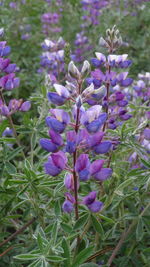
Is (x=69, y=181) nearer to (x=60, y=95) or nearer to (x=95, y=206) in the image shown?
(x=95, y=206)

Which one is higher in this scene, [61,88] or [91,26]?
[61,88]

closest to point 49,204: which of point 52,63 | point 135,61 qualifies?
point 52,63

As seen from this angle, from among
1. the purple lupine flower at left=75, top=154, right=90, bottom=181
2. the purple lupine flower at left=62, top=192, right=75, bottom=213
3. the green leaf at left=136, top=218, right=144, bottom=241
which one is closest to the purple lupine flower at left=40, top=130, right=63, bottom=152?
the purple lupine flower at left=75, top=154, right=90, bottom=181

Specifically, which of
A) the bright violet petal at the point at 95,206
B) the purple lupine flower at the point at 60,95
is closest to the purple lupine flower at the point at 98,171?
the bright violet petal at the point at 95,206

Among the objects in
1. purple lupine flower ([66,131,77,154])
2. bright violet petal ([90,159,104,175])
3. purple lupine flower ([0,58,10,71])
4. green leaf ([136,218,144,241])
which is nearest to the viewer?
purple lupine flower ([66,131,77,154])

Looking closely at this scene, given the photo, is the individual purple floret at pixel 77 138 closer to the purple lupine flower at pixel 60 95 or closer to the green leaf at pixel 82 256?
the purple lupine flower at pixel 60 95

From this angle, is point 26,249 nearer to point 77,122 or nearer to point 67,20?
point 77,122

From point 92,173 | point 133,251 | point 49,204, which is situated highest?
point 92,173

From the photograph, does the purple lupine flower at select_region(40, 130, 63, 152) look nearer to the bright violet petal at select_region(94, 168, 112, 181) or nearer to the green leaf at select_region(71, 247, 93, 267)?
the bright violet petal at select_region(94, 168, 112, 181)

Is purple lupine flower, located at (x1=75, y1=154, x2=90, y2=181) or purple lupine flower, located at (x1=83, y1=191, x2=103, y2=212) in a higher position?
purple lupine flower, located at (x1=75, y1=154, x2=90, y2=181)
